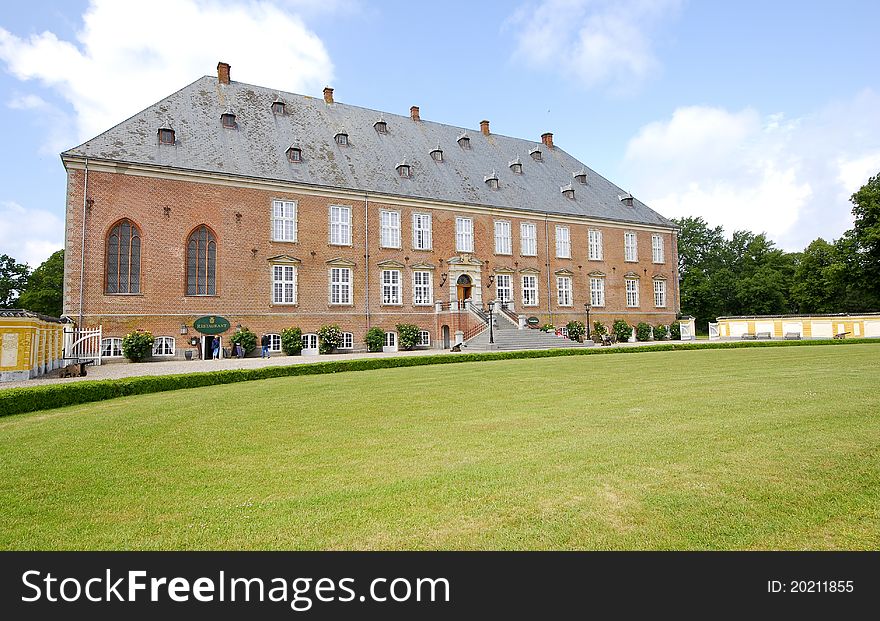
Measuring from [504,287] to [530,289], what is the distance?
7.33 feet

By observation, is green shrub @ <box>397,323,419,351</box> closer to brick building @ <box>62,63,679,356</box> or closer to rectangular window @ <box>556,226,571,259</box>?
brick building @ <box>62,63,679,356</box>

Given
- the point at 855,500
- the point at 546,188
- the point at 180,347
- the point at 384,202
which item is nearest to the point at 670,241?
the point at 546,188

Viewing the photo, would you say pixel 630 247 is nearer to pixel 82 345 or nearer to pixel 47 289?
pixel 82 345

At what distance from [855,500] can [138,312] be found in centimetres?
3059

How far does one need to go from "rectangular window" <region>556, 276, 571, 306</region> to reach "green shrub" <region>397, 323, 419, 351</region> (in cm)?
1243

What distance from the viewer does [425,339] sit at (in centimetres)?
3562

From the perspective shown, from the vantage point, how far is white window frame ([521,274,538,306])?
39406 mm

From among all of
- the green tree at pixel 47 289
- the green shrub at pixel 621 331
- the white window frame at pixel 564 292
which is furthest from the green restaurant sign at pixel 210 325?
the green tree at pixel 47 289

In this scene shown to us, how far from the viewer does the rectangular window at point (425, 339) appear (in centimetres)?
3531

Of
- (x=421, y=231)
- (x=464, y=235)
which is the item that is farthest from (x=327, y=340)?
(x=464, y=235)

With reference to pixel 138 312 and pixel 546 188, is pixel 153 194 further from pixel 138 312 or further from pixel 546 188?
pixel 546 188

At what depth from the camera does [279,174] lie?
3228cm

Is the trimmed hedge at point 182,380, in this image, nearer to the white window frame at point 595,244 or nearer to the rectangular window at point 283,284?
the rectangular window at point 283,284

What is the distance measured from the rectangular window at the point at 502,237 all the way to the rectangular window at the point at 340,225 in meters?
10.8
